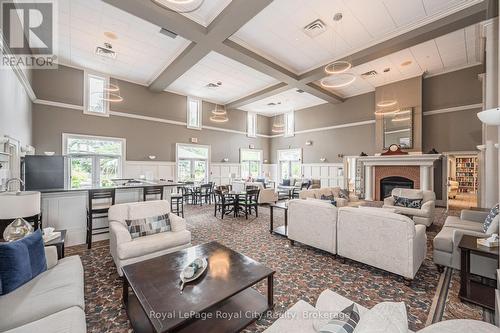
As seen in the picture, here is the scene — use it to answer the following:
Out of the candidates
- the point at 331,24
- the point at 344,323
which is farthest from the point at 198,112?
the point at 344,323

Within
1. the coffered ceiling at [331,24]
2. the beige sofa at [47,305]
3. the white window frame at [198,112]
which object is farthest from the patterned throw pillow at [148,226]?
the white window frame at [198,112]

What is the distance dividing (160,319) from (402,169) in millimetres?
9045

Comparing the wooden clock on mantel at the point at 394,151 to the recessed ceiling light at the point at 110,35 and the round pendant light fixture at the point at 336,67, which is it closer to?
the round pendant light fixture at the point at 336,67

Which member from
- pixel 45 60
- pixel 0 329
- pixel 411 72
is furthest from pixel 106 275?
pixel 411 72

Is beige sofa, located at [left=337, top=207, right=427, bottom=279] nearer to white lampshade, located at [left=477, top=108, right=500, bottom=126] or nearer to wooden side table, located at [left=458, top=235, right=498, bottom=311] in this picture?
wooden side table, located at [left=458, top=235, right=498, bottom=311]

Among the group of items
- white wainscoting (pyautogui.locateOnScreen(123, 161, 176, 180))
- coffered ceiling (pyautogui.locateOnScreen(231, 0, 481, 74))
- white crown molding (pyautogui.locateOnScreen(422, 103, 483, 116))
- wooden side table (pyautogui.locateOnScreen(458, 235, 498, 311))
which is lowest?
wooden side table (pyautogui.locateOnScreen(458, 235, 498, 311))

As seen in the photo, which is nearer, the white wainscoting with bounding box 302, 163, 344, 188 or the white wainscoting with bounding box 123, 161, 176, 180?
the white wainscoting with bounding box 123, 161, 176, 180

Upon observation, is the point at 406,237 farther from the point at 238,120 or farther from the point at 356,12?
the point at 238,120

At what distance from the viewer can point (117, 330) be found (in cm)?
198

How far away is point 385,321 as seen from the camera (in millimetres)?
907

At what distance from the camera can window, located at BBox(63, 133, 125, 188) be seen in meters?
7.11

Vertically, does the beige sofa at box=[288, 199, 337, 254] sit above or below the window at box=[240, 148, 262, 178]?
below

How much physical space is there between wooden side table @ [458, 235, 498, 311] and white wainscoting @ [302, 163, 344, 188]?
24.9 feet

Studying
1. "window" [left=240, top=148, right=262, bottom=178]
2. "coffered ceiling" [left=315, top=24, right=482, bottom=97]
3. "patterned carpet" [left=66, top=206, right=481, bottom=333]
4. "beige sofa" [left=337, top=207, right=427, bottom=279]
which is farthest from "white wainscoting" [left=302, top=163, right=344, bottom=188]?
"beige sofa" [left=337, top=207, right=427, bottom=279]
